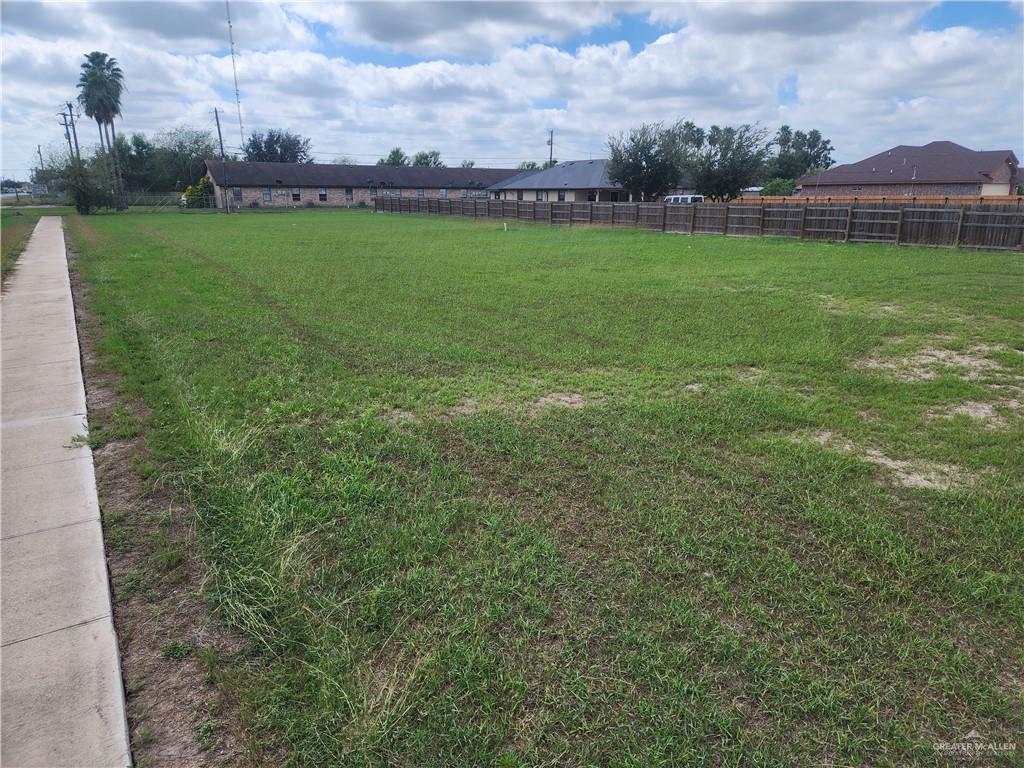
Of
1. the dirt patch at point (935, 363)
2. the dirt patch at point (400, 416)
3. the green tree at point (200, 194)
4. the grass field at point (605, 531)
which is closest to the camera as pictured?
the grass field at point (605, 531)

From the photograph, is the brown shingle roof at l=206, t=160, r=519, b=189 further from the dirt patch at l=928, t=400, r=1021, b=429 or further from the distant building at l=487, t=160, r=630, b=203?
the dirt patch at l=928, t=400, r=1021, b=429

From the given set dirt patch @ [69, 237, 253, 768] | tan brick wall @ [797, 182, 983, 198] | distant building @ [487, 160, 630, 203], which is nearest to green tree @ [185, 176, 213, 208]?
distant building @ [487, 160, 630, 203]

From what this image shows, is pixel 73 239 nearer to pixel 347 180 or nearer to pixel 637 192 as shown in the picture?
pixel 637 192

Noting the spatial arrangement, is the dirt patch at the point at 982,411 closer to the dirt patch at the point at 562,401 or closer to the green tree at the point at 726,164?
the dirt patch at the point at 562,401

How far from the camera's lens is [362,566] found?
3.28 m

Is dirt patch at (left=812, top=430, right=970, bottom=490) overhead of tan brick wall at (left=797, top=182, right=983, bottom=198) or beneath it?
beneath

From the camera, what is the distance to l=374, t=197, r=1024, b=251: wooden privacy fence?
1775cm

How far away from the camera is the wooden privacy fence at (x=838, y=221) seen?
17.8 meters

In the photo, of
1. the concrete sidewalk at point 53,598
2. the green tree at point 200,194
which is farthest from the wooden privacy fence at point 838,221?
the green tree at point 200,194

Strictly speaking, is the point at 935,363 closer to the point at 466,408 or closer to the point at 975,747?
the point at 466,408

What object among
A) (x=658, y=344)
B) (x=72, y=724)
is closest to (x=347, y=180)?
(x=658, y=344)

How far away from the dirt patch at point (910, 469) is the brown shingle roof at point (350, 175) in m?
63.4

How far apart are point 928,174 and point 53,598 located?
5711 cm

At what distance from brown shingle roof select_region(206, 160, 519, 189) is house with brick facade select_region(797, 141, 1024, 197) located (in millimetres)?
37174
